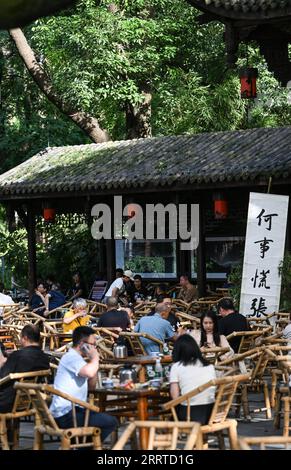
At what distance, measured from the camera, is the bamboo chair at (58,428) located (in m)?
7.46

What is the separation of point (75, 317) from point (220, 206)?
6.89 metres

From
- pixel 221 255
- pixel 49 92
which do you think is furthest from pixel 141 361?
pixel 49 92

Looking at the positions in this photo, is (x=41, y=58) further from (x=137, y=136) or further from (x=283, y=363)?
(x=283, y=363)

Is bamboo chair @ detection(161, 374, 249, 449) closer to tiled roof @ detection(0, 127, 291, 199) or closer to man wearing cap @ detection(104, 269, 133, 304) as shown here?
tiled roof @ detection(0, 127, 291, 199)

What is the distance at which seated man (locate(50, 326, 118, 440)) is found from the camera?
782 cm

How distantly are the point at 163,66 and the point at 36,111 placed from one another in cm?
561

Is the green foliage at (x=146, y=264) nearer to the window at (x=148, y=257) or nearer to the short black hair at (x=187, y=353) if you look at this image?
the window at (x=148, y=257)

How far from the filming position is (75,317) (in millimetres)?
14023

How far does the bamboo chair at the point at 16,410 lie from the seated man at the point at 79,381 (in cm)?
43

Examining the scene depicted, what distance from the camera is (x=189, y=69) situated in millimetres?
30656

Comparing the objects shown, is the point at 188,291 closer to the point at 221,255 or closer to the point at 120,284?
the point at 120,284

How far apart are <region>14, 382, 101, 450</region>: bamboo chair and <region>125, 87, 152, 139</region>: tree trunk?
73.5 feet

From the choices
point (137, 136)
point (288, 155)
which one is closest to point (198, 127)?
point (137, 136)

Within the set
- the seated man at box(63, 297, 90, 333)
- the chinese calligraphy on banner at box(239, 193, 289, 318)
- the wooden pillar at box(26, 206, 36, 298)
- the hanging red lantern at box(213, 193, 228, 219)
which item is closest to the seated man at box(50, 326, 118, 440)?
the seated man at box(63, 297, 90, 333)
